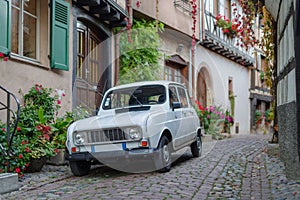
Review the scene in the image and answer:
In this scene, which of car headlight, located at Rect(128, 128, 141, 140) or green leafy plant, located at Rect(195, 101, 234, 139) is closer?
car headlight, located at Rect(128, 128, 141, 140)

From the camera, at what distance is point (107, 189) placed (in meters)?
5.46

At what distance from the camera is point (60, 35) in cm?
881

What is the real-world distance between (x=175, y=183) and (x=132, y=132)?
1.07 metres

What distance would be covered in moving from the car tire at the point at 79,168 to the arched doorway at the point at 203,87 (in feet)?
38.3

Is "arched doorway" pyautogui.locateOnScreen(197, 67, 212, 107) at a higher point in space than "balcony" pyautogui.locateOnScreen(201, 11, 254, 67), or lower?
lower

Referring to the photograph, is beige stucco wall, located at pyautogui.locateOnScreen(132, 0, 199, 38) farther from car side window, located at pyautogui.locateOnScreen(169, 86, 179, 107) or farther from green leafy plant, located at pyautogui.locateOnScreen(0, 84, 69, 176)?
green leafy plant, located at pyautogui.locateOnScreen(0, 84, 69, 176)

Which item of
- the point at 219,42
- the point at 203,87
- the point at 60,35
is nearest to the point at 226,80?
the point at 203,87

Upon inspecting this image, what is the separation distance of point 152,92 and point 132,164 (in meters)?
1.40

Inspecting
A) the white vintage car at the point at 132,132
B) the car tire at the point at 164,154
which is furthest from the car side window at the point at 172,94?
the car tire at the point at 164,154

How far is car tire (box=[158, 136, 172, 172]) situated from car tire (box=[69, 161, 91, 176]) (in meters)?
1.26

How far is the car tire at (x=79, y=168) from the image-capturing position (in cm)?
672

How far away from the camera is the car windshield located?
774 cm

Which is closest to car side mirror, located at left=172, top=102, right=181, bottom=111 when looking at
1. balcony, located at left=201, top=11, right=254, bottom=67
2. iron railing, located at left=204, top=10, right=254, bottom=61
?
balcony, located at left=201, top=11, right=254, bottom=67

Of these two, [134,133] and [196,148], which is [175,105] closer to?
[134,133]
